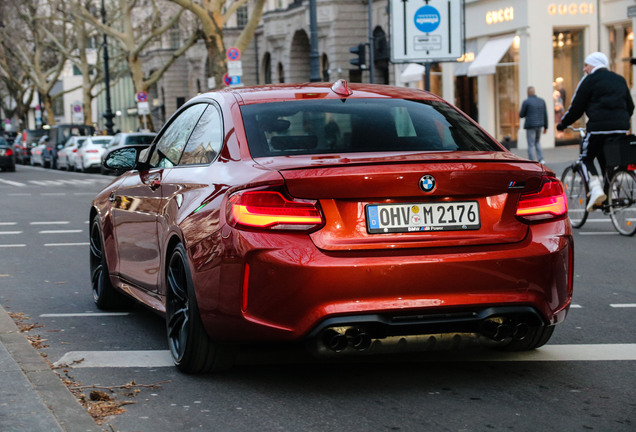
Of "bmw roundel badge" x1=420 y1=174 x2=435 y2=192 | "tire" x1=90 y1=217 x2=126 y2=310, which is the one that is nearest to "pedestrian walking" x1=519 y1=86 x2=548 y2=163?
"tire" x1=90 y1=217 x2=126 y2=310

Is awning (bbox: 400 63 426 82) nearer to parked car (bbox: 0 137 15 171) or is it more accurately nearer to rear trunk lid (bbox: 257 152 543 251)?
parked car (bbox: 0 137 15 171)

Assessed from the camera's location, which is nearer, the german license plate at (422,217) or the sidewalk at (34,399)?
the sidewalk at (34,399)

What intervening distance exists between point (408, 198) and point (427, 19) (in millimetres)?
14875

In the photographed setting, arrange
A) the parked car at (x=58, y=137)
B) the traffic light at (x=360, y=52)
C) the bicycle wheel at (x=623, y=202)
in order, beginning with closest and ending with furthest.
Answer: the bicycle wheel at (x=623, y=202) → the traffic light at (x=360, y=52) → the parked car at (x=58, y=137)

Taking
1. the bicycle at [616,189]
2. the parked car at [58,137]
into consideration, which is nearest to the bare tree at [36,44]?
the parked car at [58,137]

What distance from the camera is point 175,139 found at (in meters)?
6.77

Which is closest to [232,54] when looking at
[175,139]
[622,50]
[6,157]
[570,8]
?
[570,8]

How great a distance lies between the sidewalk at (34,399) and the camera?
178 inches

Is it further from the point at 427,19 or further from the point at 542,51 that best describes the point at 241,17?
the point at 427,19

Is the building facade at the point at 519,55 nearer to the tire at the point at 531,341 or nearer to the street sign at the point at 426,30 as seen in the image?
the street sign at the point at 426,30

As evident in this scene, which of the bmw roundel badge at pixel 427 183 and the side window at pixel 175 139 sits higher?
the side window at pixel 175 139

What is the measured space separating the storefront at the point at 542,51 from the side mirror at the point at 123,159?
27.6m

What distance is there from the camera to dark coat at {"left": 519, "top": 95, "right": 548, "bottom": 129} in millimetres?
24906

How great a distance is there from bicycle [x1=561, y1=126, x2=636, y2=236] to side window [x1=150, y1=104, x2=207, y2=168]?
6.56 m
